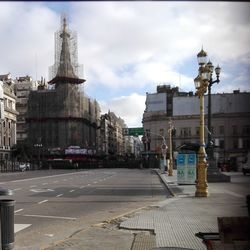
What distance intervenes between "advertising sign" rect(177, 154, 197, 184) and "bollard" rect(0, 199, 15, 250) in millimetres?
22671

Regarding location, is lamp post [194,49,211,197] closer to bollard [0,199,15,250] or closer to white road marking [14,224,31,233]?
white road marking [14,224,31,233]

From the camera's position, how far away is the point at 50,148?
126 m

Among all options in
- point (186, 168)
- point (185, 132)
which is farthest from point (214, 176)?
point (185, 132)

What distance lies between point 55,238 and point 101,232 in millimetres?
1056

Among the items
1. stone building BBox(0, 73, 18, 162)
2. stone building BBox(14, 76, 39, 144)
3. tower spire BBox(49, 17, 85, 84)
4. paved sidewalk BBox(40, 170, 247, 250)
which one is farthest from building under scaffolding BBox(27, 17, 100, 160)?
paved sidewalk BBox(40, 170, 247, 250)

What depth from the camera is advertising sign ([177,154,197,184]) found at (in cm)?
3108

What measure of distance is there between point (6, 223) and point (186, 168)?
23.1 m

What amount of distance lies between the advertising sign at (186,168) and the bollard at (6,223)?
22.7m

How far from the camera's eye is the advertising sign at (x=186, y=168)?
1224 inches

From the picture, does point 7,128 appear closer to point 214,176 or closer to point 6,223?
point 214,176

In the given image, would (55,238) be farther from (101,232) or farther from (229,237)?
(229,237)

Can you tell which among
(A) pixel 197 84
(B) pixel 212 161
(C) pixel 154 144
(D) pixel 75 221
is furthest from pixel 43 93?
(D) pixel 75 221

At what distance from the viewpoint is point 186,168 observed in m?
31.2

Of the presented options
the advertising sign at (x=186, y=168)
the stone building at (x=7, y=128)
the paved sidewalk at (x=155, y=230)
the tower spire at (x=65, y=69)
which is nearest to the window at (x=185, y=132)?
the tower spire at (x=65, y=69)
